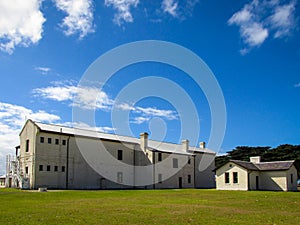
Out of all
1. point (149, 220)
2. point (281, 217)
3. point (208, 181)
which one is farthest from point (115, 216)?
point (208, 181)

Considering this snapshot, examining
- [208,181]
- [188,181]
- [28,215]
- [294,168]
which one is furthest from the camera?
[208,181]

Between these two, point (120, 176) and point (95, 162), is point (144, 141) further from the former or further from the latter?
point (95, 162)

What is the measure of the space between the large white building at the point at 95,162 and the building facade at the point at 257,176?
37.6 ft

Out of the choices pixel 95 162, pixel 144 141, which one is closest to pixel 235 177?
pixel 144 141

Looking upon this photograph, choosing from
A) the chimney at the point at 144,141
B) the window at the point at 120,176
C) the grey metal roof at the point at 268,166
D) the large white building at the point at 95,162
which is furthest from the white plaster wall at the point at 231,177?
the window at the point at 120,176

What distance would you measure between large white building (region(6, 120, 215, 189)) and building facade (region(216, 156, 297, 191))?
11471 millimetres

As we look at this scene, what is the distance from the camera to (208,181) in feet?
215

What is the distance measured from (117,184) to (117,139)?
694 cm

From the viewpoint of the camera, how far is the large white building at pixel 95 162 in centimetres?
4306

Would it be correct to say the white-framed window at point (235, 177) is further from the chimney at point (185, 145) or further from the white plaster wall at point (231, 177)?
the chimney at point (185, 145)

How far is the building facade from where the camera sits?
44781 millimetres

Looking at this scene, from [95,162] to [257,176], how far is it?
23.1 meters

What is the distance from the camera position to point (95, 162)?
1905 inches

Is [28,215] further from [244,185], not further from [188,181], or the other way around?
[188,181]
